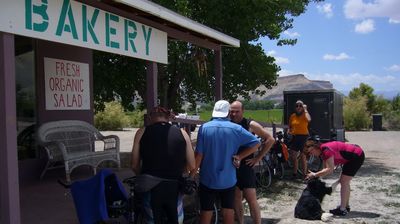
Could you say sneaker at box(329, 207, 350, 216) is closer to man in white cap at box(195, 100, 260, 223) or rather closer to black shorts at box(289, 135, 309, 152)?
man in white cap at box(195, 100, 260, 223)

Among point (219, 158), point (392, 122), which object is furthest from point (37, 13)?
point (392, 122)

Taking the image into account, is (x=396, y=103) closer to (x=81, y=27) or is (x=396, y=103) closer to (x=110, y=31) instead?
(x=110, y=31)

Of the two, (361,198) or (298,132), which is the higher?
(298,132)

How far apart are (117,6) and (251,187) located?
2923 millimetres

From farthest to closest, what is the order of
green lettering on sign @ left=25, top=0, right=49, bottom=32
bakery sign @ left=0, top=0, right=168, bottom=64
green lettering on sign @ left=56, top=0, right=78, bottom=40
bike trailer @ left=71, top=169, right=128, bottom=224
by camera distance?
green lettering on sign @ left=56, top=0, right=78, bottom=40
bike trailer @ left=71, top=169, right=128, bottom=224
green lettering on sign @ left=25, top=0, right=49, bottom=32
bakery sign @ left=0, top=0, right=168, bottom=64

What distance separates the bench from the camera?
303 inches

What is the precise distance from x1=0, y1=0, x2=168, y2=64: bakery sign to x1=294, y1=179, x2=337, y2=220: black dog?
10.2 ft

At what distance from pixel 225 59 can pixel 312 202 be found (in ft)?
22.5

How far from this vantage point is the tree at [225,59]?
12.1 metres

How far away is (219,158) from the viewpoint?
17.2 ft

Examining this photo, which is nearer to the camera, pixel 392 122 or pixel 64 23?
pixel 64 23

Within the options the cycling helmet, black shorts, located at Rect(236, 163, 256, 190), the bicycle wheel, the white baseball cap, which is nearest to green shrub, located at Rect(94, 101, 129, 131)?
the bicycle wheel

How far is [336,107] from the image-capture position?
15.8 metres

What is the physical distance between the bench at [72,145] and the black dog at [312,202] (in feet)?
11.3
